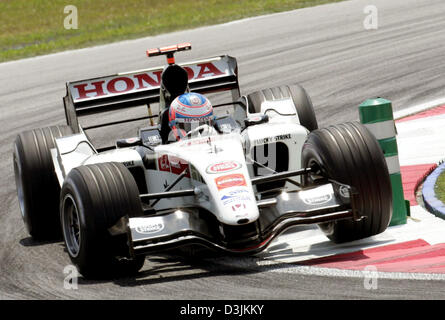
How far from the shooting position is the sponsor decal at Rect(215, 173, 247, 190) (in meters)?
6.87

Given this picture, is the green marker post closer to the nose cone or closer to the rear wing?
the nose cone

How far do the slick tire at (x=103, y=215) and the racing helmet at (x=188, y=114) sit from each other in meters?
1.25

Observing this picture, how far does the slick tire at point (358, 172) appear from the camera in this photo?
7.02 m

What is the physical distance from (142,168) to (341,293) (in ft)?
9.28

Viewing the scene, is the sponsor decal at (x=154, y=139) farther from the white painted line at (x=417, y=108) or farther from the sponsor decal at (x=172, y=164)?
the white painted line at (x=417, y=108)

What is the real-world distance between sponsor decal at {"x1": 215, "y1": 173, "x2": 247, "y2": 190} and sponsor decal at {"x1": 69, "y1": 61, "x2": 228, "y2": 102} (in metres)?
3.06

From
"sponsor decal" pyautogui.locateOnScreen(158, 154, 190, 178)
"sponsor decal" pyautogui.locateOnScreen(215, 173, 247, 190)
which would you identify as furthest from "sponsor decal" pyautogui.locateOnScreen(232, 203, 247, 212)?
"sponsor decal" pyautogui.locateOnScreen(158, 154, 190, 178)

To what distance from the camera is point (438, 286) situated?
5938mm

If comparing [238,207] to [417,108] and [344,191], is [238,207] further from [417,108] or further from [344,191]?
[417,108]

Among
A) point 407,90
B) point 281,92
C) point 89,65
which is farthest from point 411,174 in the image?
point 89,65

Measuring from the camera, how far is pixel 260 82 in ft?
→ 52.1

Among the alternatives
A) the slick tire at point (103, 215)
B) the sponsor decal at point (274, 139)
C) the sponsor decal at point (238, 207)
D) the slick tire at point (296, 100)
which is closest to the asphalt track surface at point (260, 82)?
the slick tire at point (103, 215)

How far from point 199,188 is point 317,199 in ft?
3.00

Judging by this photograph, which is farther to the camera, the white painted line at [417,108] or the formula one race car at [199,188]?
the white painted line at [417,108]
